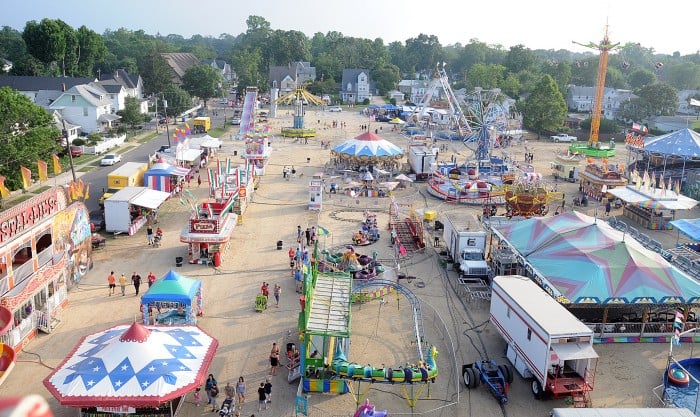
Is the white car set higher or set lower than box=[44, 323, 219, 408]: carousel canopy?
higher

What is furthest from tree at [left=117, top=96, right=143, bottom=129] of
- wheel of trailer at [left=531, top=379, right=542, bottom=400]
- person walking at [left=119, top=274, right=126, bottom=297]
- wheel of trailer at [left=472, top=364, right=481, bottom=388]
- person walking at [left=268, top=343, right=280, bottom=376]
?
wheel of trailer at [left=531, top=379, right=542, bottom=400]

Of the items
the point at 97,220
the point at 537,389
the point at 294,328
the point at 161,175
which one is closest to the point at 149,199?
the point at 97,220

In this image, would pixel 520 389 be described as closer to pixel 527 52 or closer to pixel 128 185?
pixel 128 185

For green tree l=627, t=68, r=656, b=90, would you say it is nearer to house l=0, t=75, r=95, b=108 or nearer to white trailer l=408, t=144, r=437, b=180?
white trailer l=408, t=144, r=437, b=180

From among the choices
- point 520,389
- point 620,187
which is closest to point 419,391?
point 520,389

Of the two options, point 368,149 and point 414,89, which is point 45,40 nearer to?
point 368,149
